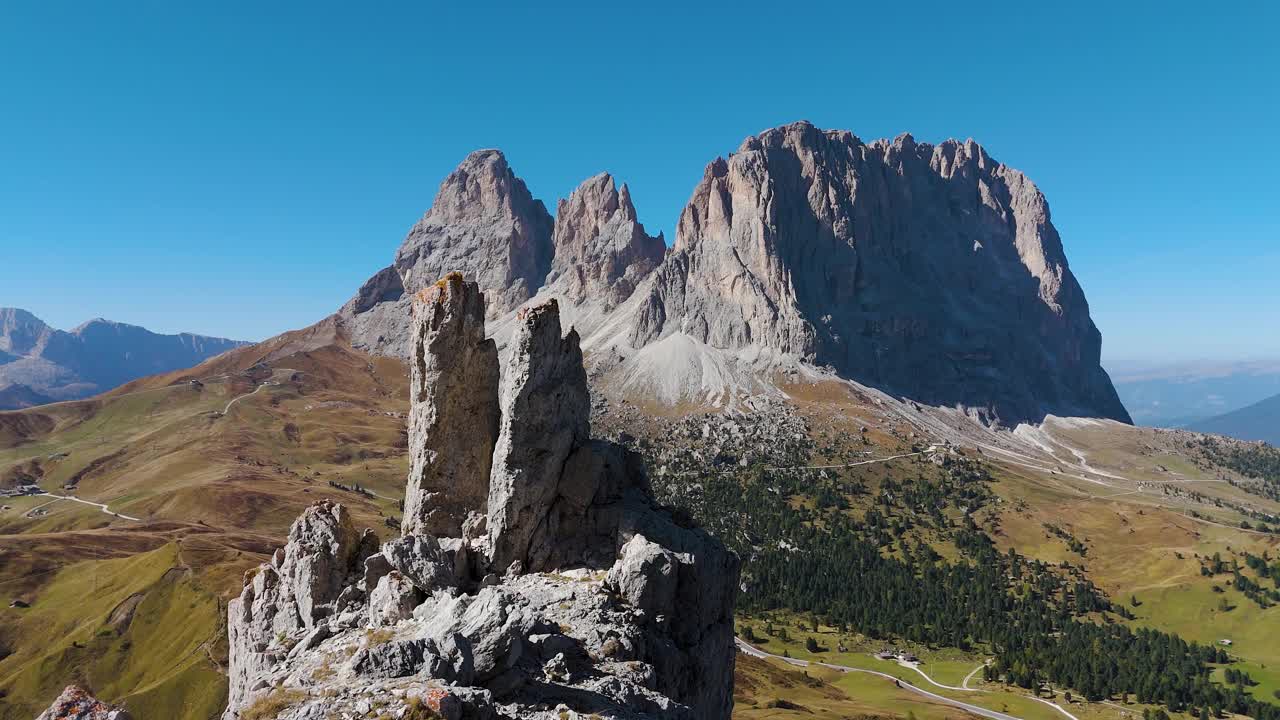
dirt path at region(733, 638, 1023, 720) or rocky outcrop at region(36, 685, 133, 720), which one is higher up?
rocky outcrop at region(36, 685, 133, 720)


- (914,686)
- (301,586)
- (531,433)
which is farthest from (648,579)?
(914,686)

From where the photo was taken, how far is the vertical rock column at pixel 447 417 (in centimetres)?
4644

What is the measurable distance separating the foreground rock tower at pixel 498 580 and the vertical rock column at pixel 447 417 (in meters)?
0.10

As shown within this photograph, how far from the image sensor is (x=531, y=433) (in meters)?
43.8

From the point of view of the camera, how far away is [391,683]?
23109 mm

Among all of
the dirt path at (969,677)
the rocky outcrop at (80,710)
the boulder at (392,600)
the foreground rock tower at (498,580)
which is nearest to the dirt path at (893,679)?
the dirt path at (969,677)

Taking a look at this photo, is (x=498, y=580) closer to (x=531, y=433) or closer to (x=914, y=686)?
(x=531, y=433)

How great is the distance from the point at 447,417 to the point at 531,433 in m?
6.77

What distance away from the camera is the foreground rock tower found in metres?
25.7

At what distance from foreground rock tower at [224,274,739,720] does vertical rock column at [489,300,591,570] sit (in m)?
0.11

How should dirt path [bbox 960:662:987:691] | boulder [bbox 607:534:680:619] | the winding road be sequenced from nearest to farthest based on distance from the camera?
1. boulder [bbox 607:534:680:619]
2. the winding road
3. dirt path [bbox 960:662:987:691]

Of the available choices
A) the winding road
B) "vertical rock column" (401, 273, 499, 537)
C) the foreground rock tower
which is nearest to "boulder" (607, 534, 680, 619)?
the foreground rock tower

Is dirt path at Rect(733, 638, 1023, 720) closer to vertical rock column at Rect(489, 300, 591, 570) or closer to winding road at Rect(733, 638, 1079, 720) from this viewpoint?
winding road at Rect(733, 638, 1079, 720)

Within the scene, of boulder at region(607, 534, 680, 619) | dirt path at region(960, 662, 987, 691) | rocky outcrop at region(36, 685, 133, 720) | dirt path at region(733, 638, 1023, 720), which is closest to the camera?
rocky outcrop at region(36, 685, 133, 720)
